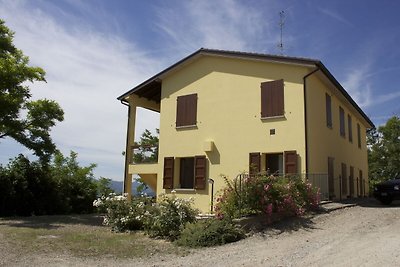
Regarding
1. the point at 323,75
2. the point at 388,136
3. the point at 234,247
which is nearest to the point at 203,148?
the point at 323,75

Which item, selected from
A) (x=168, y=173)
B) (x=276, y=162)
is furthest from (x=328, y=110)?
(x=168, y=173)

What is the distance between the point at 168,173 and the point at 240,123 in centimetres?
407

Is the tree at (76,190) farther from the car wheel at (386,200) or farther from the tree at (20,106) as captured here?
the car wheel at (386,200)

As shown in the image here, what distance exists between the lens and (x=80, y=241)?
11.6 meters

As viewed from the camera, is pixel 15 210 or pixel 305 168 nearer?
pixel 305 168

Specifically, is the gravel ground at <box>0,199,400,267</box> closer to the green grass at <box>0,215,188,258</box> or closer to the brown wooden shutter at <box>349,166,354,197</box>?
the green grass at <box>0,215,188,258</box>

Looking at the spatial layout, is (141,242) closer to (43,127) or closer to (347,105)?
(43,127)

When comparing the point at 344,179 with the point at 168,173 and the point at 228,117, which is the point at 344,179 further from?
the point at 168,173

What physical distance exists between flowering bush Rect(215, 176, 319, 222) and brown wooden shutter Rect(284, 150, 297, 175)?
2344mm

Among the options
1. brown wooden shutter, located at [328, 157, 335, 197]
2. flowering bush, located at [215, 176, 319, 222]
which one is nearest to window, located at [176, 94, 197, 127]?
flowering bush, located at [215, 176, 319, 222]

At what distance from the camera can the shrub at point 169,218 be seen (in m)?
12.3

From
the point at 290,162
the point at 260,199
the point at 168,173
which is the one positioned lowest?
the point at 260,199

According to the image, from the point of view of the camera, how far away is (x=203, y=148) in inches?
710

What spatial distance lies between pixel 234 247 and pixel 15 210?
1307cm
